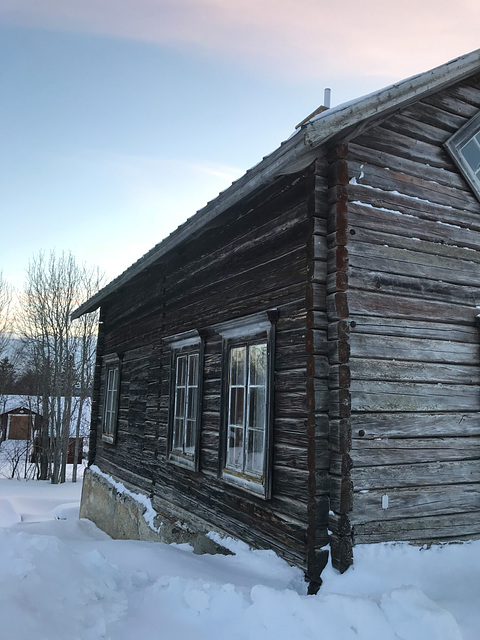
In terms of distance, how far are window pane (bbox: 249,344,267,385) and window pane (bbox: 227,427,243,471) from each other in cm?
59

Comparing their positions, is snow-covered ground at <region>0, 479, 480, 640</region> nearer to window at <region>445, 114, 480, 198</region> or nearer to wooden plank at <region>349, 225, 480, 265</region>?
wooden plank at <region>349, 225, 480, 265</region>

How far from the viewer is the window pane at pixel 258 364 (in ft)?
15.6

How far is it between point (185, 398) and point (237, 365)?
157 cm

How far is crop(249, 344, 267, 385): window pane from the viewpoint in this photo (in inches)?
187

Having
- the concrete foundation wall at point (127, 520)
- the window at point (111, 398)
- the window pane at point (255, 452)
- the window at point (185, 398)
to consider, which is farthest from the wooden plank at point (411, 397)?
the window at point (111, 398)

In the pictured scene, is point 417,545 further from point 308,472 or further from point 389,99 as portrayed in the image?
point 389,99

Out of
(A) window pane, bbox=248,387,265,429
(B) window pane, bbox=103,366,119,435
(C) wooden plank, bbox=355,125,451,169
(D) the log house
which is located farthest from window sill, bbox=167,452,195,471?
(C) wooden plank, bbox=355,125,451,169

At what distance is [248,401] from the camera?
4.91 m

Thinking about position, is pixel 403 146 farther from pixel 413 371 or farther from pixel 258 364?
pixel 258 364

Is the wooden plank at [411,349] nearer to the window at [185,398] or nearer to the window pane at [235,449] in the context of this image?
the window pane at [235,449]

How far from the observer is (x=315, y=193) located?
411cm

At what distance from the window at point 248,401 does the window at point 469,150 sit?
239 cm

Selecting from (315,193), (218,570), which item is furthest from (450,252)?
(218,570)

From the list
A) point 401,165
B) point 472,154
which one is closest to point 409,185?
point 401,165
